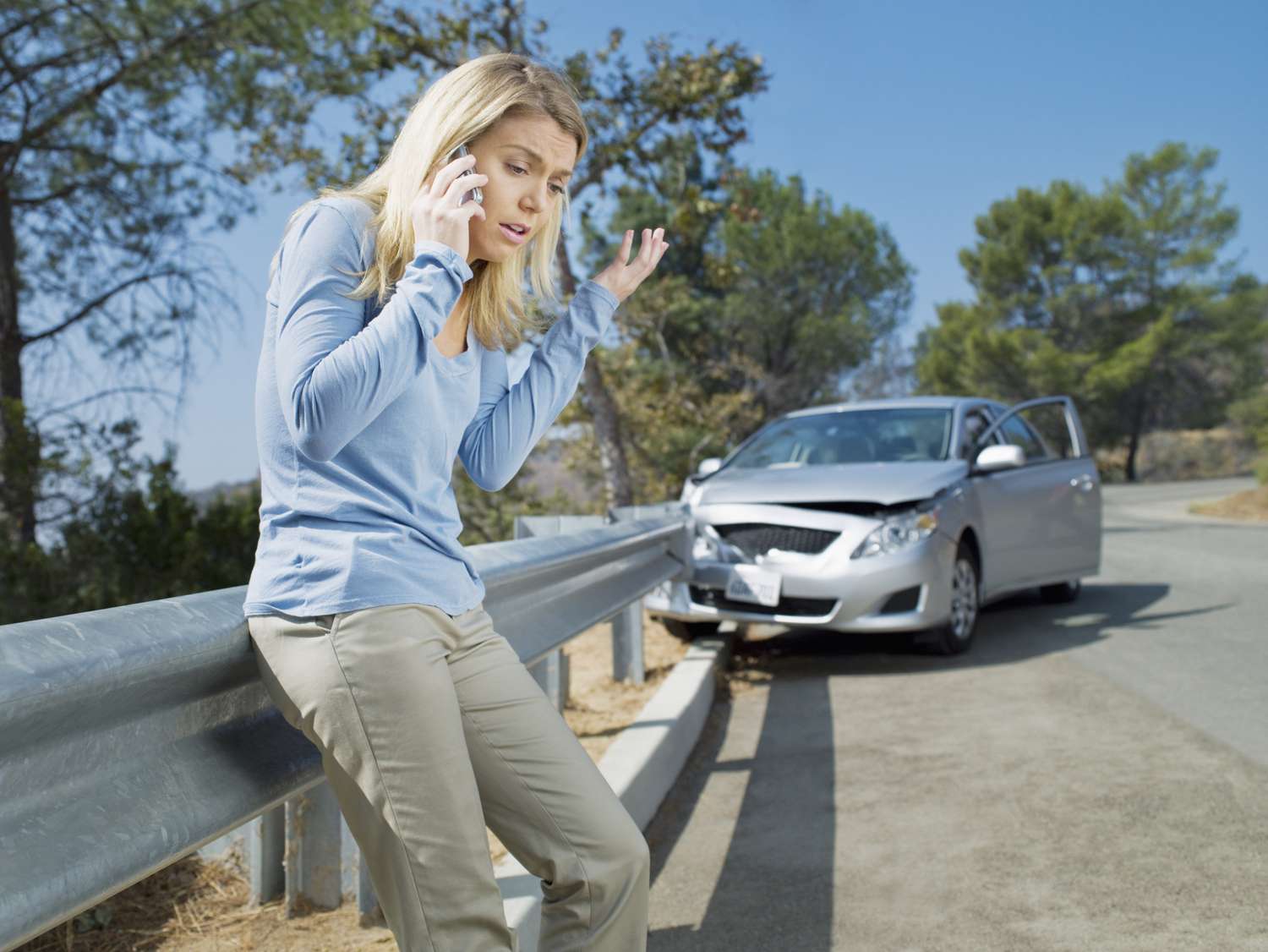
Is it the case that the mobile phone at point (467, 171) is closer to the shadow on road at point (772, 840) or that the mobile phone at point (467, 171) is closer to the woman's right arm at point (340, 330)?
the woman's right arm at point (340, 330)

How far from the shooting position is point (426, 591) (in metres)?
2.00

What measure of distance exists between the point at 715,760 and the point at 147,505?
6322mm

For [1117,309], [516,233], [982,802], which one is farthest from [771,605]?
[1117,309]

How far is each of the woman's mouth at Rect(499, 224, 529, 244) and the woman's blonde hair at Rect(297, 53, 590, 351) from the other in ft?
0.10

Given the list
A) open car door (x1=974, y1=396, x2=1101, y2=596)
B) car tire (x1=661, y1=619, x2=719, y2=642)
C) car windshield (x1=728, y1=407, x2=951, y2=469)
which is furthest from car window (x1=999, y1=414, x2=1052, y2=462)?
car tire (x1=661, y1=619, x2=719, y2=642)

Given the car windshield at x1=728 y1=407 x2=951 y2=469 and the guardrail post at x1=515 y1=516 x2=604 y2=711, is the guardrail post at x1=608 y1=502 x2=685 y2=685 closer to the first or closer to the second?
the guardrail post at x1=515 y1=516 x2=604 y2=711

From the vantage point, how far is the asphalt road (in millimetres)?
3371

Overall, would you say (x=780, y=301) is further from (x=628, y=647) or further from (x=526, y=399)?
(x=526, y=399)

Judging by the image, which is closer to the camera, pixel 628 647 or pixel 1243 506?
pixel 628 647

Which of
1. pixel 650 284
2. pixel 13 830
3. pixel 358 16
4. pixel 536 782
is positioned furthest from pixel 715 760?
pixel 650 284

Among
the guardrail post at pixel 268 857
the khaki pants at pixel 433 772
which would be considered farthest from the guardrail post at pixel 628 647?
the khaki pants at pixel 433 772

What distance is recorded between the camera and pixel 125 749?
72.2 inches

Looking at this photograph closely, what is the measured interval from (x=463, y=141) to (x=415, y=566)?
72 centimetres

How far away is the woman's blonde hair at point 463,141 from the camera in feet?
6.86
